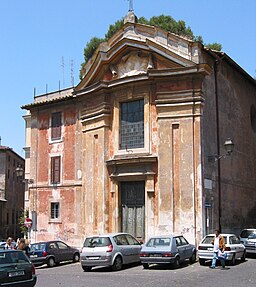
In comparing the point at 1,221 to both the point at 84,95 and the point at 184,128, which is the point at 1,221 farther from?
the point at 184,128

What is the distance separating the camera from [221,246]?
19.0 metres

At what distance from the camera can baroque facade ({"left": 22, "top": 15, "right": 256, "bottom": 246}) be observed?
77.7 ft

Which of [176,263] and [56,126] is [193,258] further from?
[56,126]

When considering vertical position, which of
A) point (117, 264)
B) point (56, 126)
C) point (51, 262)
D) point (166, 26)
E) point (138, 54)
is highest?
point (166, 26)

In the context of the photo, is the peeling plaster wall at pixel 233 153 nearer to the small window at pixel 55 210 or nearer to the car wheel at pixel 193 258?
the car wheel at pixel 193 258

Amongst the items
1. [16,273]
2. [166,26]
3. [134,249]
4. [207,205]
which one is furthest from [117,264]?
[166,26]

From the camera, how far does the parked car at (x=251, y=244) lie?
73.6 ft

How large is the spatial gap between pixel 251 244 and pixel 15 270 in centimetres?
1295

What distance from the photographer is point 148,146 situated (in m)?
24.8

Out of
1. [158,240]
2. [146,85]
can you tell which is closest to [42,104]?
[146,85]

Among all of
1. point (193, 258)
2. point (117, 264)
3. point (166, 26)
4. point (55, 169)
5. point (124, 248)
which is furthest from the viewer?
point (166, 26)

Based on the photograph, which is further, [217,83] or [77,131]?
[77,131]

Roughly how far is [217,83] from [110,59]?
6.00 metres

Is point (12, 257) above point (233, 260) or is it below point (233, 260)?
above
